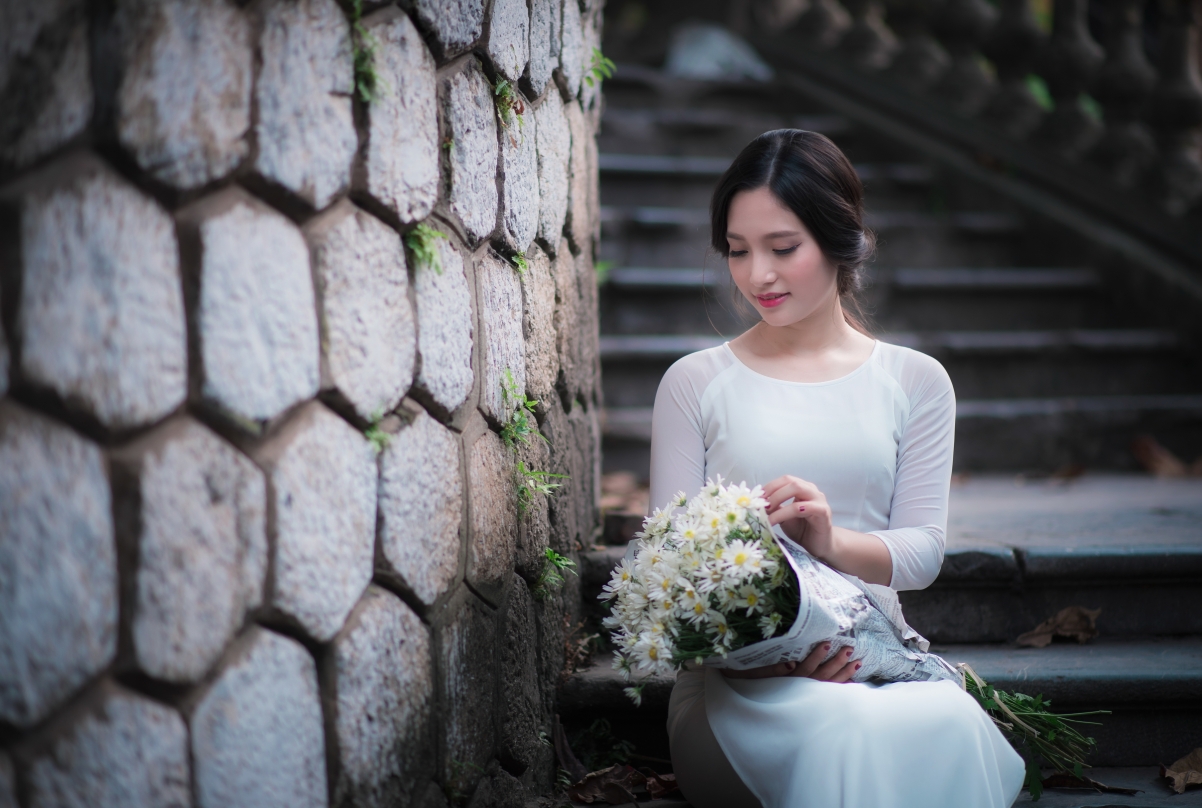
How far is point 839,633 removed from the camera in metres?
1.61

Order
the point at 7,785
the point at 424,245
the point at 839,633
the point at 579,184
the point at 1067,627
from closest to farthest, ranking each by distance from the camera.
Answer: the point at 7,785 < the point at 424,245 < the point at 839,633 < the point at 579,184 < the point at 1067,627

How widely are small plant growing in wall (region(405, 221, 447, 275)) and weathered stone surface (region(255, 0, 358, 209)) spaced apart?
0.50ft

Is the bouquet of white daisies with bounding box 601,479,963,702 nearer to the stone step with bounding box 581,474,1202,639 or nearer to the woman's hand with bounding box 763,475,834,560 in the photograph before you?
the woman's hand with bounding box 763,475,834,560

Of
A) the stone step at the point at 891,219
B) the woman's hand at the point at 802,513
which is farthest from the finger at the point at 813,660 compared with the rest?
the stone step at the point at 891,219

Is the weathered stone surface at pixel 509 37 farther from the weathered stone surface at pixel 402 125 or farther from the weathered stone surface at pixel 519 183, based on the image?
the weathered stone surface at pixel 402 125

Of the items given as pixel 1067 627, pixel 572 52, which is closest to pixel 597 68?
pixel 572 52

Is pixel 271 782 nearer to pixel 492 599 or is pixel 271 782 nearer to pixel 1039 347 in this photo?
pixel 492 599

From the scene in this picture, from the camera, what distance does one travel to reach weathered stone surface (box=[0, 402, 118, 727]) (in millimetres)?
856

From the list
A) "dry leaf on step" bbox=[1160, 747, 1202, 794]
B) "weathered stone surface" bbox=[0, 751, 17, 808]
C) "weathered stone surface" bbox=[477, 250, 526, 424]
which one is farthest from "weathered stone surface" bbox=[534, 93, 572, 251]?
"dry leaf on step" bbox=[1160, 747, 1202, 794]

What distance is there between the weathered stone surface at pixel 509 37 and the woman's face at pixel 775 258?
0.54 meters

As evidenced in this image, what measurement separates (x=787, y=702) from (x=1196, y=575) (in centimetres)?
150

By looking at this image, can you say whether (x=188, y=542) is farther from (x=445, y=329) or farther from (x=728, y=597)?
(x=728, y=597)

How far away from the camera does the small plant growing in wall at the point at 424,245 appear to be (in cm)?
131

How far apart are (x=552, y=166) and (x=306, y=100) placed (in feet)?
2.97
